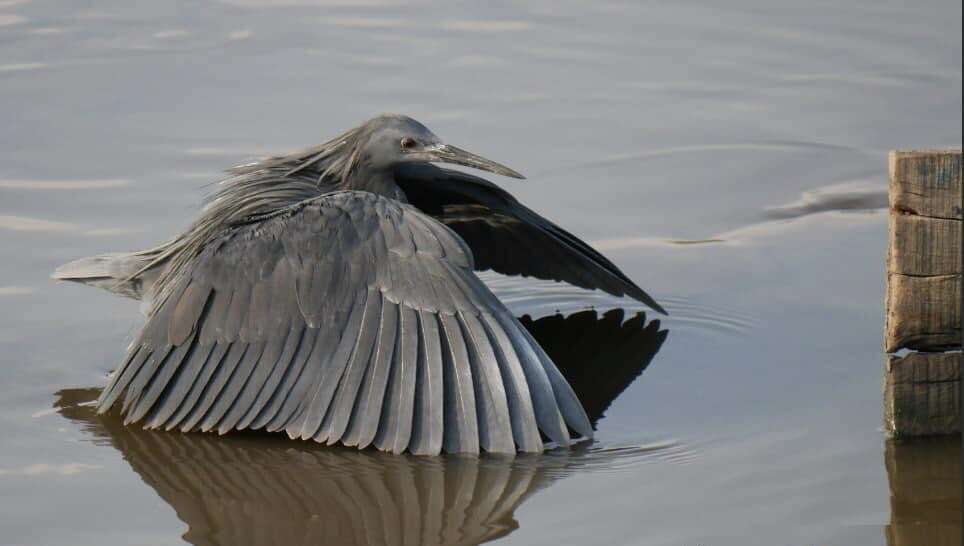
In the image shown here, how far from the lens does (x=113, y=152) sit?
9.79 m

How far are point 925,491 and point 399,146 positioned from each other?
2.87m

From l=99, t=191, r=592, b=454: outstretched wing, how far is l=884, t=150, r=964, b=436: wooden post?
1274 mm

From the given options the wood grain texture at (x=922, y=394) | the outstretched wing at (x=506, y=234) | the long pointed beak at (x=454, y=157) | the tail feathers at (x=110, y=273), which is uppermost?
the long pointed beak at (x=454, y=157)

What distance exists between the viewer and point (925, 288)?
19.5 feet

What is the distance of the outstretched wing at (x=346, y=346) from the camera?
237 inches

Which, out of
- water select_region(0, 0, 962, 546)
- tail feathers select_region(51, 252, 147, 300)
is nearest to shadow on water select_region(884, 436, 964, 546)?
water select_region(0, 0, 962, 546)

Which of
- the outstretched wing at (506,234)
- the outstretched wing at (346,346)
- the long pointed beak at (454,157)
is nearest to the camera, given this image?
the outstretched wing at (346,346)

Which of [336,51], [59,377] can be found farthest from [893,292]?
[336,51]

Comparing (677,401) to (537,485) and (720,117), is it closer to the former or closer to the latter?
(537,485)

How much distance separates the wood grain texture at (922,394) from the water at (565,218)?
0.35 ft

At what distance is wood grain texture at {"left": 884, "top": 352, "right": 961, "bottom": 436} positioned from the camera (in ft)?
19.8

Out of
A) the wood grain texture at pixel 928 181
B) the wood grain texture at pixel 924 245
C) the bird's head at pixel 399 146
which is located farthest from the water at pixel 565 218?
the bird's head at pixel 399 146

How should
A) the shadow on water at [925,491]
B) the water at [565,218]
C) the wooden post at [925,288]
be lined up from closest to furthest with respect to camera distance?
the shadow on water at [925,491] → the water at [565,218] → the wooden post at [925,288]

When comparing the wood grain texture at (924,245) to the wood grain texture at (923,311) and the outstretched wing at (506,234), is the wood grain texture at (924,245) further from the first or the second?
the outstretched wing at (506,234)
